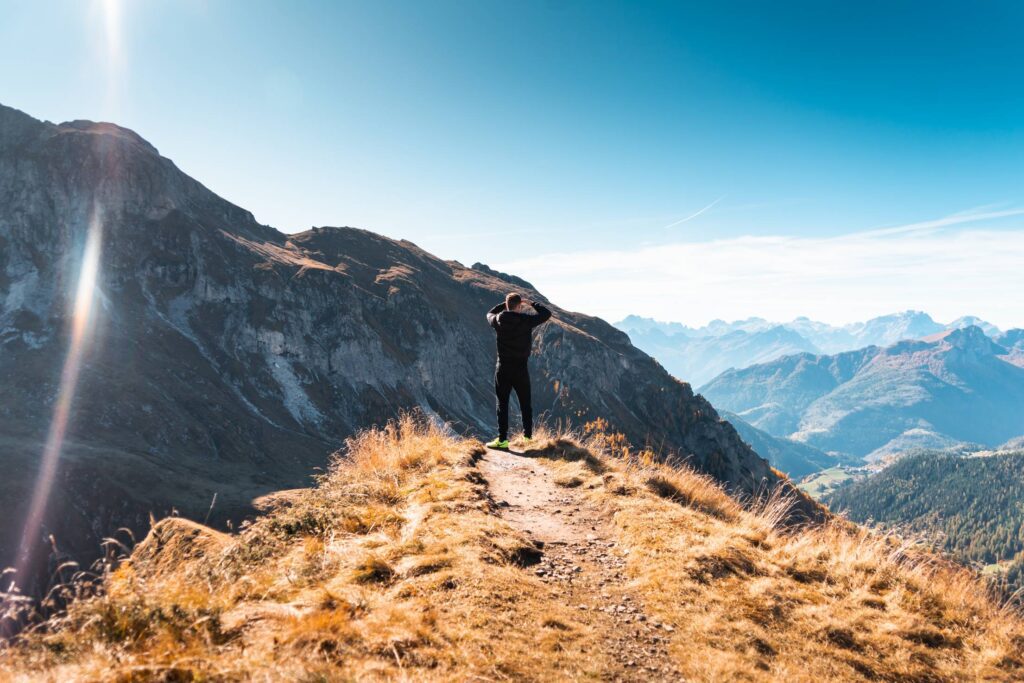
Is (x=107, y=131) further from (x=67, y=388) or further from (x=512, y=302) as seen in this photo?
(x=512, y=302)

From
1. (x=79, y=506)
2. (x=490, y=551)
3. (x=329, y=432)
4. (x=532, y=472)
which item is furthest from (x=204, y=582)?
(x=329, y=432)

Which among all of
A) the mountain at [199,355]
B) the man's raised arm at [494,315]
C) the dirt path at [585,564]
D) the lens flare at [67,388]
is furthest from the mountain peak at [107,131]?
the dirt path at [585,564]

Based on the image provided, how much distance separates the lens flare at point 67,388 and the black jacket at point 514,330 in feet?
118

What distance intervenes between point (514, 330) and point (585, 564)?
7.84m

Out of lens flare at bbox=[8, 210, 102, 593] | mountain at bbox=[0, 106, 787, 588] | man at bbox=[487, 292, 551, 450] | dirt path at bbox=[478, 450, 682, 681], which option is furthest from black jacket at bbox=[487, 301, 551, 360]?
mountain at bbox=[0, 106, 787, 588]

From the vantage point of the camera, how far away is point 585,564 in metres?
7.58

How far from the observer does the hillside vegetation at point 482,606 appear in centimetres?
426

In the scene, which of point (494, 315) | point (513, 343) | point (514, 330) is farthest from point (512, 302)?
point (513, 343)

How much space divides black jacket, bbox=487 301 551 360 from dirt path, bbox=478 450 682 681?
3.29 metres

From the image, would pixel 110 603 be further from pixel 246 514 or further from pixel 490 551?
pixel 246 514

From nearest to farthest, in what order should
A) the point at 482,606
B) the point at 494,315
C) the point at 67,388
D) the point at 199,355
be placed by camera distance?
the point at 482,606 < the point at 494,315 < the point at 67,388 < the point at 199,355

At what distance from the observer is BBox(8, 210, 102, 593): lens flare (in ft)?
173

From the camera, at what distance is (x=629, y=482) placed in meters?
11.2

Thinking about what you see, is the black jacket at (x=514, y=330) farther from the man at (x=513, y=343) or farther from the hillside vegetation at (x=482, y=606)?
the hillside vegetation at (x=482, y=606)
